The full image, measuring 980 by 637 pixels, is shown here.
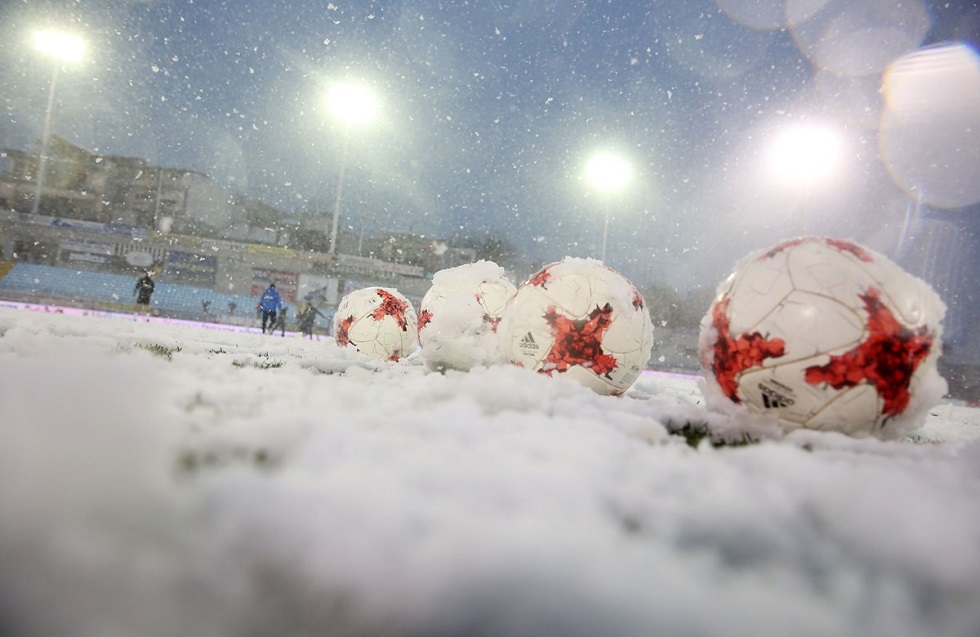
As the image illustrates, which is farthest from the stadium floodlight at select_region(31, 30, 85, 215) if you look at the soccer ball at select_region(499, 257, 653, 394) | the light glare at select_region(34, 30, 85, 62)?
the soccer ball at select_region(499, 257, 653, 394)

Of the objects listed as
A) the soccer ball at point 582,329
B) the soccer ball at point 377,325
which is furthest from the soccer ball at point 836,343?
the soccer ball at point 377,325

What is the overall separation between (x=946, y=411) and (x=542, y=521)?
28.6ft

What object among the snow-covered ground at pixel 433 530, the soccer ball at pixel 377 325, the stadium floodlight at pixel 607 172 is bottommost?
the snow-covered ground at pixel 433 530

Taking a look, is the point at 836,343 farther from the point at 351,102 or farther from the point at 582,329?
the point at 351,102

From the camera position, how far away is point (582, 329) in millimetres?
3473

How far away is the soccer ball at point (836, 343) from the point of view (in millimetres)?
2207

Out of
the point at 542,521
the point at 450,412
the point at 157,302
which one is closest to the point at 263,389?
the point at 450,412

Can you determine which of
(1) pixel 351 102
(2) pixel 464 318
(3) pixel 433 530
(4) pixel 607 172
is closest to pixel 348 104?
(1) pixel 351 102

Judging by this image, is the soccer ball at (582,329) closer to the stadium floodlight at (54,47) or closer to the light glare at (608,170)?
the light glare at (608,170)

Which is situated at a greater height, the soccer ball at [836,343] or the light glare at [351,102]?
the light glare at [351,102]

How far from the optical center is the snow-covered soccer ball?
176 inches

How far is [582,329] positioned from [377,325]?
3280 mm

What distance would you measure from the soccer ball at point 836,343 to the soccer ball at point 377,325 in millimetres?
4316

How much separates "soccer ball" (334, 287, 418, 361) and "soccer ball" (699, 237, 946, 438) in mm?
4316
